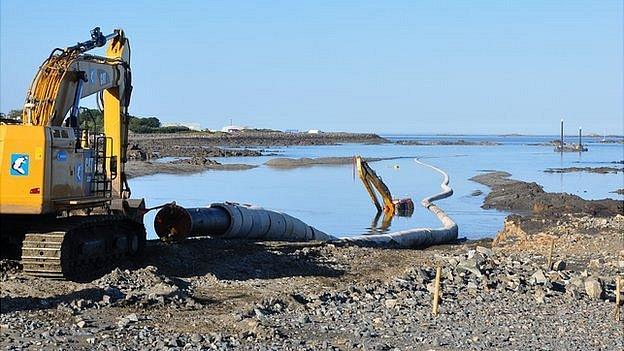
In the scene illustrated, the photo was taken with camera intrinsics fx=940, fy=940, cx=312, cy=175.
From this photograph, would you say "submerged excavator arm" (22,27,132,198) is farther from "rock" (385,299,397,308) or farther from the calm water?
the calm water

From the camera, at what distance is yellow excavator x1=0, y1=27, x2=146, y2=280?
1354 cm

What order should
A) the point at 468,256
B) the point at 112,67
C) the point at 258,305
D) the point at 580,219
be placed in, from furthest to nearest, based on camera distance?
the point at 580,219, the point at 468,256, the point at 112,67, the point at 258,305

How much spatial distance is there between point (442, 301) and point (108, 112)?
7.27 meters

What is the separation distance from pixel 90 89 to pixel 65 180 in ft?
7.54

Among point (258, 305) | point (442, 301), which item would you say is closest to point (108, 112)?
point (258, 305)

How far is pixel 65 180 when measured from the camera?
46.7 ft

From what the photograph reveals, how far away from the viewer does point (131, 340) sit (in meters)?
10.9

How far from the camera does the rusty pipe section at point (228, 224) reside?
20.6 m

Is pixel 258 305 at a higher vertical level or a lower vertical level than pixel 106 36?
lower

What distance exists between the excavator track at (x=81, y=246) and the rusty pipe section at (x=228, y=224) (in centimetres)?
332

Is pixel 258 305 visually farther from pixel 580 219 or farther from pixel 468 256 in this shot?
pixel 580 219

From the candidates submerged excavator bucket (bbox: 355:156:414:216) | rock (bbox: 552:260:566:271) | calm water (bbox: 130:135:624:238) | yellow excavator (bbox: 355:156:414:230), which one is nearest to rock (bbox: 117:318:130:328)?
rock (bbox: 552:260:566:271)

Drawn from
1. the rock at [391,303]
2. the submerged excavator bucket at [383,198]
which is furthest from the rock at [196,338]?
the submerged excavator bucket at [383,198]

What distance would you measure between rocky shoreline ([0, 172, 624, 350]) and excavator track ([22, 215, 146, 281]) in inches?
11.0
